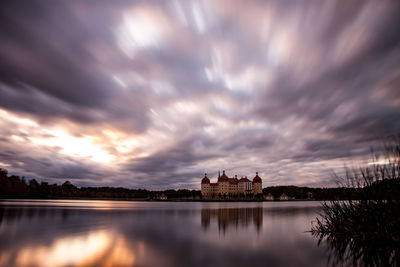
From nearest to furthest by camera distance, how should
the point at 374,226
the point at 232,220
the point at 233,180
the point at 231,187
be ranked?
the point at 374,226
the point at 232,220
the point at 231,187
the point at 233,180

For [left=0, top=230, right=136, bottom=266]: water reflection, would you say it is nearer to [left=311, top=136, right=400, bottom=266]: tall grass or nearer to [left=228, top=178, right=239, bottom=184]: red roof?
[left=311, top=136, right=400, bottom=266]: tall grass

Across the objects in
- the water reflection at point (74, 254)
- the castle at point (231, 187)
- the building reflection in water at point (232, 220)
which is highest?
the castle at point (231, 187)

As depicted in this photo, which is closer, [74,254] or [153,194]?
[74,254]

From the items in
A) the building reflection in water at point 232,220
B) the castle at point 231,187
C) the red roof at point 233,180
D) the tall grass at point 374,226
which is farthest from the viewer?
the red roof at point 233,180

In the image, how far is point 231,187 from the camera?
12088 cm

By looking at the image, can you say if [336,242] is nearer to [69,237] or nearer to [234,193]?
[69,237]

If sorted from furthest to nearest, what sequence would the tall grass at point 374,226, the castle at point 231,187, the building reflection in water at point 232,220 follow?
1. the castle at point 231,187
2. the building reflection in water at point 232,220
3. the tall grass at point 374,226

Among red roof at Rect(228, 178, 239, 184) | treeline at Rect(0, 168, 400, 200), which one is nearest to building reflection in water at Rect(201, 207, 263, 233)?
treeline at Rect(0, 168, 400, 200)

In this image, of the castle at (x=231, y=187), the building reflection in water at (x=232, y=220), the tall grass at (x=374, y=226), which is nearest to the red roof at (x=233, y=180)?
the castle at (x=231, y=187)

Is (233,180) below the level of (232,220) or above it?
above

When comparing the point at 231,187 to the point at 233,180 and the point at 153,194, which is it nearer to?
the point at 233,180

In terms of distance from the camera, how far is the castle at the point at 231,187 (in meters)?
118

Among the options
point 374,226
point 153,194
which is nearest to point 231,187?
point 153,194

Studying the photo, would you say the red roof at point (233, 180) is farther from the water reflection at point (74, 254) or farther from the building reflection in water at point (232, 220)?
the water reflection at point (74, 254)
